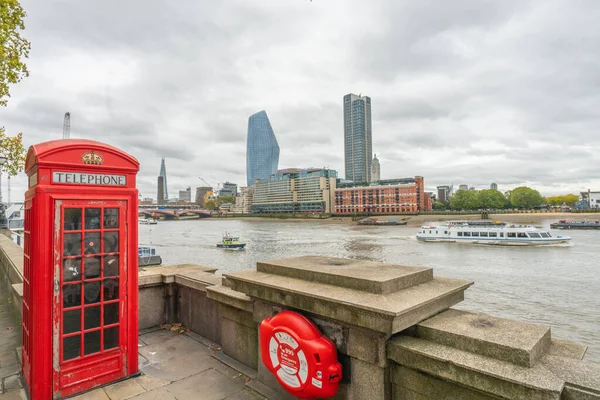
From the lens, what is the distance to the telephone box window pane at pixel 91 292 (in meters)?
3.65

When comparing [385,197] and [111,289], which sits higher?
[385,197]

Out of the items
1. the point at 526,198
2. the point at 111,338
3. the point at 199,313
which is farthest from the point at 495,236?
the point at 526,198

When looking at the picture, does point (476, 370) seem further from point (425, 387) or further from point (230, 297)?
point (230, 297)

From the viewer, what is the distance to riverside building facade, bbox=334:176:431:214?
118625 millimetres

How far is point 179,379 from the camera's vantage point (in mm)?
3826

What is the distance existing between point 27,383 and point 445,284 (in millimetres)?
4579

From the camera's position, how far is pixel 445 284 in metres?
3.14

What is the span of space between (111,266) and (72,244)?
0.47 metres

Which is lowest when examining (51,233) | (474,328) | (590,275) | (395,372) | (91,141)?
(590,275)

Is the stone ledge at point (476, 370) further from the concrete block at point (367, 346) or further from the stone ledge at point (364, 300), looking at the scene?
the stone ledge at point (364, 300)

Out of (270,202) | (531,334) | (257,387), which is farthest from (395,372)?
(270,202)

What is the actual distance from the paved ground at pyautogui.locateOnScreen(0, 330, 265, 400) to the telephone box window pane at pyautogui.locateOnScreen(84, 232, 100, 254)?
1528 mm

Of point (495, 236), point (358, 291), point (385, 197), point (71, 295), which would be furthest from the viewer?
point (385, 197)

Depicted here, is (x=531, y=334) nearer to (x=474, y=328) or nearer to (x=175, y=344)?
(x=474, y=328)
